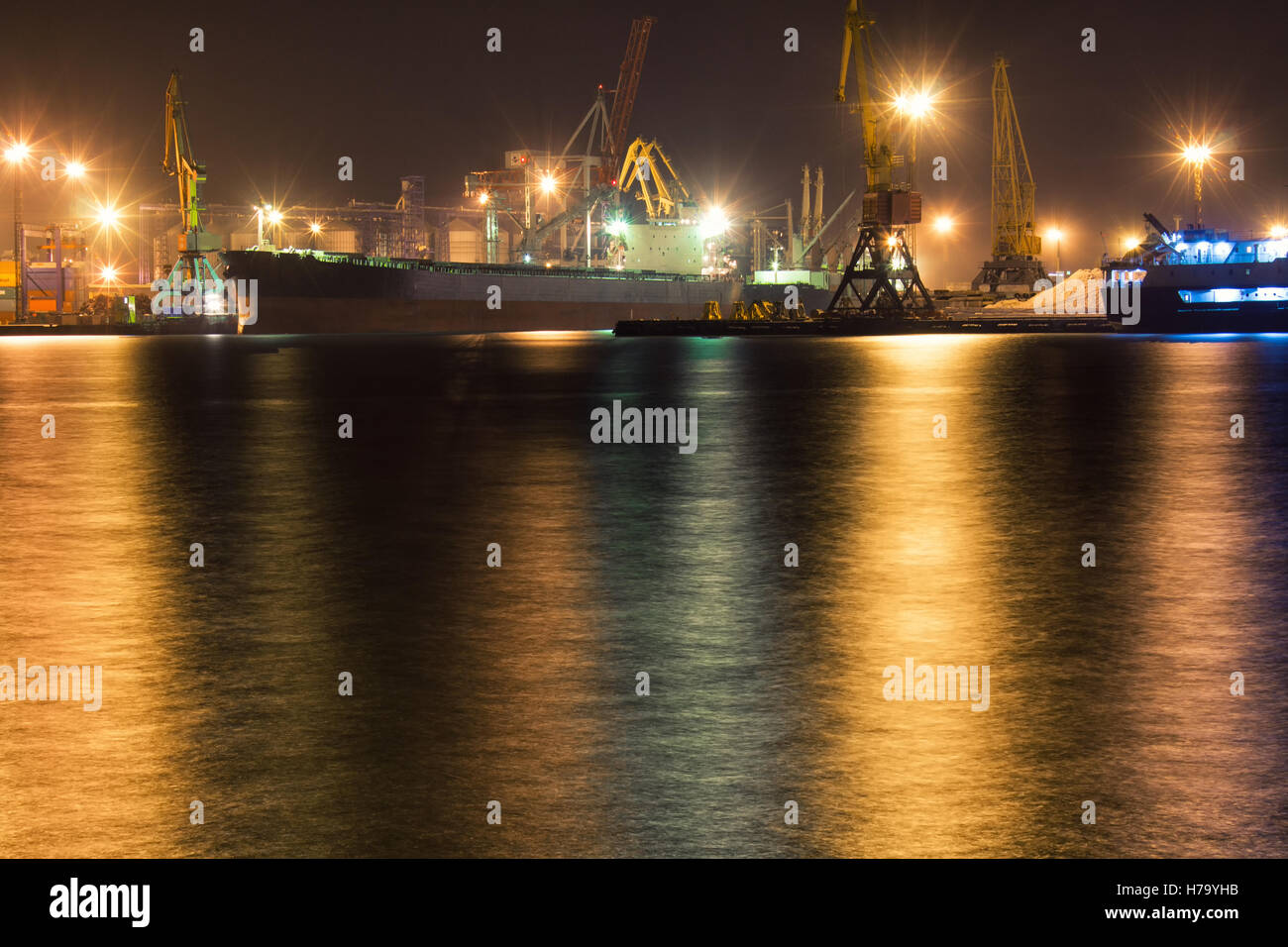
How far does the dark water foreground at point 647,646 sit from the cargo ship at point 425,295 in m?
114

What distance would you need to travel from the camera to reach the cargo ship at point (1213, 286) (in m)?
106

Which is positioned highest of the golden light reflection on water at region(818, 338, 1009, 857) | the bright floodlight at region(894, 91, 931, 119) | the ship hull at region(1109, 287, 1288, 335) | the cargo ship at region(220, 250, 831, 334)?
the bright floodlight at region(894, 91, 931, 119)

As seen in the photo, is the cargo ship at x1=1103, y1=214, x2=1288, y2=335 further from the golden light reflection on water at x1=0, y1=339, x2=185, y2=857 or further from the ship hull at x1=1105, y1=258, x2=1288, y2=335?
the golden light reflection on water at x1=0, y1=339, x2=185, y2=857

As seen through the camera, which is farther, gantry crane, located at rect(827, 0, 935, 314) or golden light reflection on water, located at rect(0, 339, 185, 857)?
gantry crane, located at rect(827, 0, 935, 314)

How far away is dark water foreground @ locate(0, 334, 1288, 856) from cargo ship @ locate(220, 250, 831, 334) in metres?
114

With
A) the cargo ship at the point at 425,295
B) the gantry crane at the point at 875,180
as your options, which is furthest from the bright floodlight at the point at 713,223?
the gantry crane at the point at 875,180

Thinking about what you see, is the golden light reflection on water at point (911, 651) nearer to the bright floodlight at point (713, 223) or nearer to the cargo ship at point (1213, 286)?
the cargo ship at point (1213, 286)

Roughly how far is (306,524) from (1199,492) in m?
11.4

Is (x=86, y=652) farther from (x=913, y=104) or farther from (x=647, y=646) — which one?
(x=913, y=104)

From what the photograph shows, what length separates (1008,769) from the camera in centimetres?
706

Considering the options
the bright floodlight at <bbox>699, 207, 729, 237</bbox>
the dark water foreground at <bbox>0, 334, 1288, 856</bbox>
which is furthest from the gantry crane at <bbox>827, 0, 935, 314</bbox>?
the dark water foreground at <bbox>0, 334, 1288, 856</bbox>

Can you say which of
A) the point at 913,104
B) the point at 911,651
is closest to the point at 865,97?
the point at 913,104

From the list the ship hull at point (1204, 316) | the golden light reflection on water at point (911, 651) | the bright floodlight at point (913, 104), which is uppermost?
the bright floodlight at point (913, 104)

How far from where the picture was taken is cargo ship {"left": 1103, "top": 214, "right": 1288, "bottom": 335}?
106 meters
